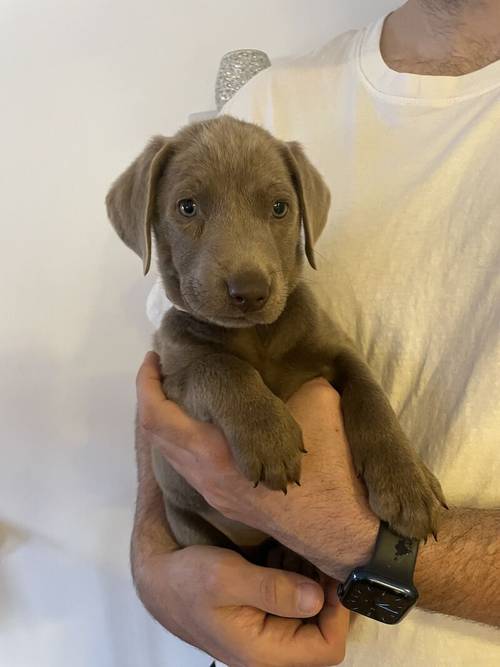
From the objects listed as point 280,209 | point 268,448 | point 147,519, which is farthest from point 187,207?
point 147,519

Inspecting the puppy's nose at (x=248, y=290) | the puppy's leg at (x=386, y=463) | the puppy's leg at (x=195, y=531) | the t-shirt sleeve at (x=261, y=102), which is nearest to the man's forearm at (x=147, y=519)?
the puppy's leg at (x=195, y=531)

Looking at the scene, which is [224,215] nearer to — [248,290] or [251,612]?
[248,290]

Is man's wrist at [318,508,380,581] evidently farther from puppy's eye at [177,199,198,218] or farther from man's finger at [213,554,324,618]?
puppy's eye at [177,199,198,218]

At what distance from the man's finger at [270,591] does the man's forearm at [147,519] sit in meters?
0.33

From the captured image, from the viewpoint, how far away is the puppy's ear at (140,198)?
1.37 meters

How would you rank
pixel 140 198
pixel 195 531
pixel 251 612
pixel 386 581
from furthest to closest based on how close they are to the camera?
1. pixel 195 531
2. pixel 140 198
3. pixel 251 612
4. pixel 386 581

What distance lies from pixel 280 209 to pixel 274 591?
84cm

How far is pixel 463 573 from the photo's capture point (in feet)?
→ 3.43

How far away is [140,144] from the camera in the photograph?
2383 mm

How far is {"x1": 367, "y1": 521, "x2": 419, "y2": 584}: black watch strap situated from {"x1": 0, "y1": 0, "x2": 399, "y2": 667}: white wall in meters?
1.63

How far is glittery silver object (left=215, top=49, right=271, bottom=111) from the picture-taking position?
6.59ft

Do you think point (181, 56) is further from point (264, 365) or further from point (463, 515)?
point (463, 515)

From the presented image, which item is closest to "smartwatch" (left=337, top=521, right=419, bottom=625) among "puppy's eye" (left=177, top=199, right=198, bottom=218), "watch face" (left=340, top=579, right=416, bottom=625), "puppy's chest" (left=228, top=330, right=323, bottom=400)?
"watch face" (left=340, top=579, right=416, bottom=625)

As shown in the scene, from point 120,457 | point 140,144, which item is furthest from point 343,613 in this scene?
point 140,144
